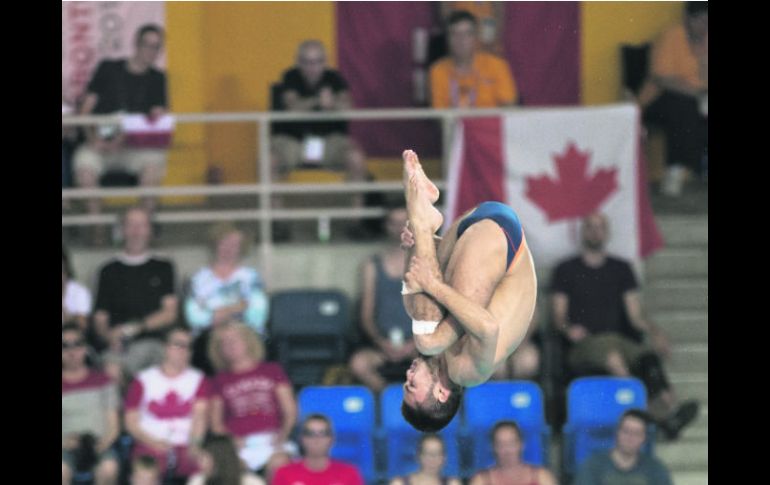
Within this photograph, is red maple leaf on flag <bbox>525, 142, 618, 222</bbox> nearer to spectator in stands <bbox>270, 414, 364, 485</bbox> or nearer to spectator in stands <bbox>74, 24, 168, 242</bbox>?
spectator in stands <bbox>270, 414, 364, 485</bbox>

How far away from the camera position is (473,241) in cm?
596

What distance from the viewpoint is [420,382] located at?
6.09 m

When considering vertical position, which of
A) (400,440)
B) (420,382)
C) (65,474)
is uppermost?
(420,382)

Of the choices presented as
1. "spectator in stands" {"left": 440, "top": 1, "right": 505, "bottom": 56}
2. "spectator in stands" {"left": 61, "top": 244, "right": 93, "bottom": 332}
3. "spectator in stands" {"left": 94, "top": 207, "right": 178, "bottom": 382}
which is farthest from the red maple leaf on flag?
"spectator in stands" {"left": 61, "top": 244, "right": 93, "bottom": 332}

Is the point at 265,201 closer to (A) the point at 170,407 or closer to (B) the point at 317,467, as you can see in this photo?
(A) the point at 170,407

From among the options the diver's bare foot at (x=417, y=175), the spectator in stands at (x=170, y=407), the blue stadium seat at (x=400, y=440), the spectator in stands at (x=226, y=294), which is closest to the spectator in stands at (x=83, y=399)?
the spectator in stands at (x=170, y=407)

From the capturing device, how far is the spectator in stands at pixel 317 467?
29.3 feet

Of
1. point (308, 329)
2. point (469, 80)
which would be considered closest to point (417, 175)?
point (308, 329)

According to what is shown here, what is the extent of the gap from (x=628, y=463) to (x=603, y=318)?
4.14 feet

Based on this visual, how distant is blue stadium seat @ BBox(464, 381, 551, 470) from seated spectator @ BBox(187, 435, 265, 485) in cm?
144

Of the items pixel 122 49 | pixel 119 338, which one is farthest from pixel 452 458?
pixel 122 49

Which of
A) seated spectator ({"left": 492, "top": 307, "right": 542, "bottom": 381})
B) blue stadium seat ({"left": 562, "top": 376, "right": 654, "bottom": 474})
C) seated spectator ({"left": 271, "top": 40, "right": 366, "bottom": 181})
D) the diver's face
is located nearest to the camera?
the diver's face

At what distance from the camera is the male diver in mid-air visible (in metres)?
5.76

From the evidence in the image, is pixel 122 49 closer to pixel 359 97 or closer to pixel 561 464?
pixel 359 97
